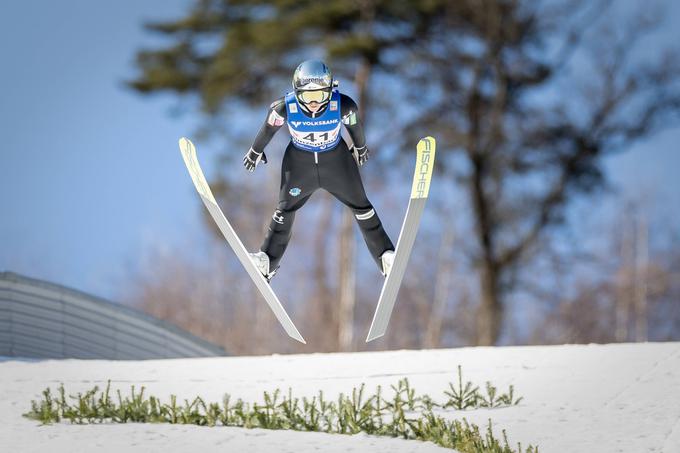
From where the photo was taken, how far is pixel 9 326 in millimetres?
13648

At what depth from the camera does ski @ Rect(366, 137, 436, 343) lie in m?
7.86

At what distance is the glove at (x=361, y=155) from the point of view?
7.95 m

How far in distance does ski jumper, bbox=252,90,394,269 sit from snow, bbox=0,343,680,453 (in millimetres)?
1562

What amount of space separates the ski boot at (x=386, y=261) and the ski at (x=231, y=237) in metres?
0.82

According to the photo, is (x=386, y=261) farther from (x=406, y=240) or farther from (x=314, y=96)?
(x=314, y=96)

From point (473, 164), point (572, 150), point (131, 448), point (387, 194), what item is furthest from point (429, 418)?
point (387, 194)

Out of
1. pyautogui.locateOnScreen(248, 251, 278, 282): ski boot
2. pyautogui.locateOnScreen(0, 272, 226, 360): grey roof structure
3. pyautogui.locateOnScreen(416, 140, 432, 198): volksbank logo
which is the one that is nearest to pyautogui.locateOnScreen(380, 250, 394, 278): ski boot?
pyautogui.locateOnScreen(416, 140, 432, 198): volksbank logo

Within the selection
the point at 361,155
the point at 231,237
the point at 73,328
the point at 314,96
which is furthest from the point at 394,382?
the point at 73,328

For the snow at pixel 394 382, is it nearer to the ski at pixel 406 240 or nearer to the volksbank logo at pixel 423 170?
the ski at pixel 406 240

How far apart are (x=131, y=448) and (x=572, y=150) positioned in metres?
17.1

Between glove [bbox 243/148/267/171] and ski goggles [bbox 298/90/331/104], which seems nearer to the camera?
ski goggles [bbox 298/90/331/104]

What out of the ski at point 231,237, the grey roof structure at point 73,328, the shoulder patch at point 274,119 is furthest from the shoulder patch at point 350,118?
the grey roof structure at point 73,328

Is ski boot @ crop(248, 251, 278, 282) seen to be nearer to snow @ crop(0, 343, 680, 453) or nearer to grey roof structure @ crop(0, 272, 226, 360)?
snow @ crop(0, 343, 680, 453)

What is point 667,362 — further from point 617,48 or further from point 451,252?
point 451,252
